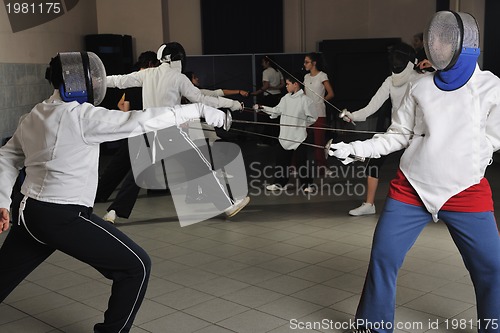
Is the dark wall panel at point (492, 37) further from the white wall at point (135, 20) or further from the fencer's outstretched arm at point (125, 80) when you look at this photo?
the fencer's outstretched arm at point (125, 80)

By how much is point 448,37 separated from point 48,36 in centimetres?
622

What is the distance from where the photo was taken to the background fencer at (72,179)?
2.29 meters

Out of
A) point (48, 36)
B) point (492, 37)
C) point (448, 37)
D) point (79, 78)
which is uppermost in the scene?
point (48, 36)

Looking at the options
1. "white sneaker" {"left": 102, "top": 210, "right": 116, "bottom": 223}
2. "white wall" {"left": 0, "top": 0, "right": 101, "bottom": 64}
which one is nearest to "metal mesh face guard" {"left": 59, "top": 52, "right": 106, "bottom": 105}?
"white sneaker" {"left": 102, "top": 210, "right": 116, "bottom": 223}

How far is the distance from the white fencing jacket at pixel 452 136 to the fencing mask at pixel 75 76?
1.19m

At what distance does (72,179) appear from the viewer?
232 cm

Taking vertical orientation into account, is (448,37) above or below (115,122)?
above

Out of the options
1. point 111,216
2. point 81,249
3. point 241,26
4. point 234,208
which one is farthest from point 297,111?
point 241,26

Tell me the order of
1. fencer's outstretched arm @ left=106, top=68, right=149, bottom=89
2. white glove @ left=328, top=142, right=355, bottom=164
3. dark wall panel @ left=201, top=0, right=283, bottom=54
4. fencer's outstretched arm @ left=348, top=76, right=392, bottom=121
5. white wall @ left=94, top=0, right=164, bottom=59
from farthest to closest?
dark wall panel @ left=201, top=0, right=283, bottom=54
white wall @ left=94, top=0, right=164, bottom=59
fencer's outstretched arm @ left=106, top=68, right=149, bottom=89
fencer's outstretched arm @ left=348, top=76, right=392, bottom=121
white glove @ left=328, top=142, right=355, bottom=164

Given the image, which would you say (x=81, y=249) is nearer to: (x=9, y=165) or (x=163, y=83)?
(x=9, y=165)

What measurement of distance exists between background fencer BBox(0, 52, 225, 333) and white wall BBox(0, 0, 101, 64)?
421 cm

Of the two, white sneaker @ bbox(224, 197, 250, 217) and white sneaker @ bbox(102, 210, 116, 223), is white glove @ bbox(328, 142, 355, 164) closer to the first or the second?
white sneaker @ bbox(224, 197, 250, 217)

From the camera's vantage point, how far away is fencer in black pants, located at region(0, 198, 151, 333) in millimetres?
2303

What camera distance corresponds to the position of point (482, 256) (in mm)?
2389
